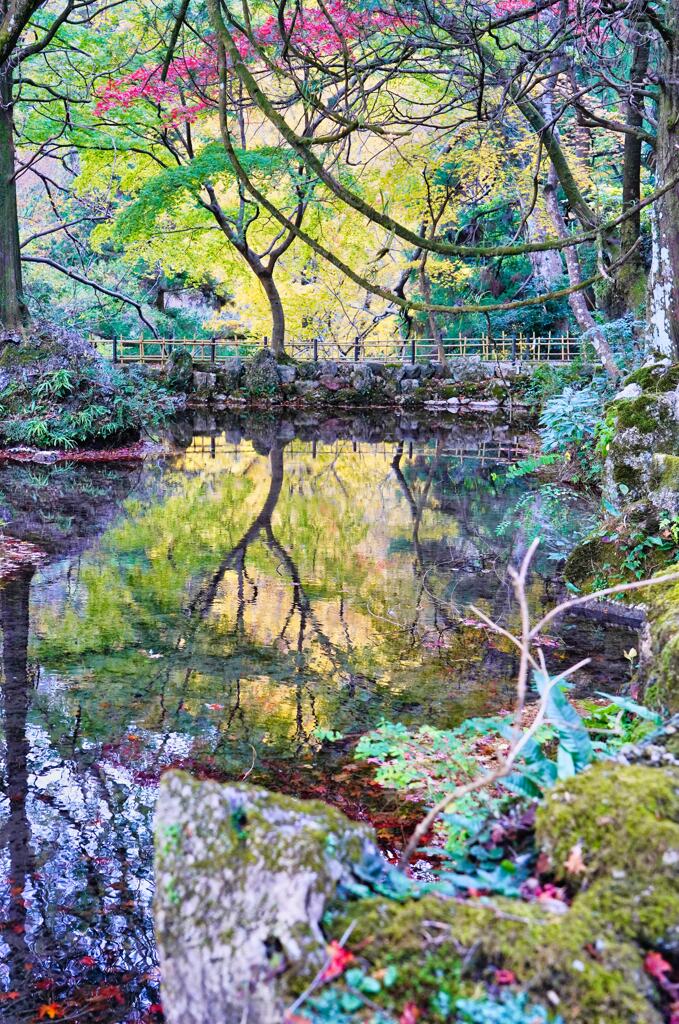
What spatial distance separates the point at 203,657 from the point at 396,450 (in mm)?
11366

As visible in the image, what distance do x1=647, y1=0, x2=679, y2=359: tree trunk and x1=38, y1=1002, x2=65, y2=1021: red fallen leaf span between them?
7.22 metres

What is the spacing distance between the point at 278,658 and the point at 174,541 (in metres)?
3.76

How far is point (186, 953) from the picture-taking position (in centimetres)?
173

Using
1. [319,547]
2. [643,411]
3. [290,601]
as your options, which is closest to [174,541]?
[319,547]

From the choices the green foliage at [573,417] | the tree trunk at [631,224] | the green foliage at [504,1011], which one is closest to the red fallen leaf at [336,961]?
the green foliage at [504,1011]

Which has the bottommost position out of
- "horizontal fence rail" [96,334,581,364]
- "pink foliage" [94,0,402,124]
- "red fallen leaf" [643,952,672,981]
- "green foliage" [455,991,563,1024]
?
"green foliage" [455,991,563,1024]

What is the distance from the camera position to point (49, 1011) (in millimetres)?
2785

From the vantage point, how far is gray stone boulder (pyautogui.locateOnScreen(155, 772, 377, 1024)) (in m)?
1.67

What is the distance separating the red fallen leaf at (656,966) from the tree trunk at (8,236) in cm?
1581

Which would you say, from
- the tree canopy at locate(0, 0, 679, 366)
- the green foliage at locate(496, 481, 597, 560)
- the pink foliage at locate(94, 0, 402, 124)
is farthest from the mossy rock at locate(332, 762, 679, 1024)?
the pink foliage at locate(94, 0, 402, 124)

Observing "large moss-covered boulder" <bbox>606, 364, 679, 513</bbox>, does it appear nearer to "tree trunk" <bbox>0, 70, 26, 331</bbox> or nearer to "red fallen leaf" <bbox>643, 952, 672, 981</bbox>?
"red fallen leaf" <bbox>643, 952, 672, 981</bbox>

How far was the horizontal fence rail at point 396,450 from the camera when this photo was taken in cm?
1592

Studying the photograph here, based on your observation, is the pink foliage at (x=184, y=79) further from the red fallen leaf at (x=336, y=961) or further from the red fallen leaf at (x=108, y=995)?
the red fallen leaf at (x=336, y=961)

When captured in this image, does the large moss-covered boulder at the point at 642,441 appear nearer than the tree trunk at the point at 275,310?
Yes
